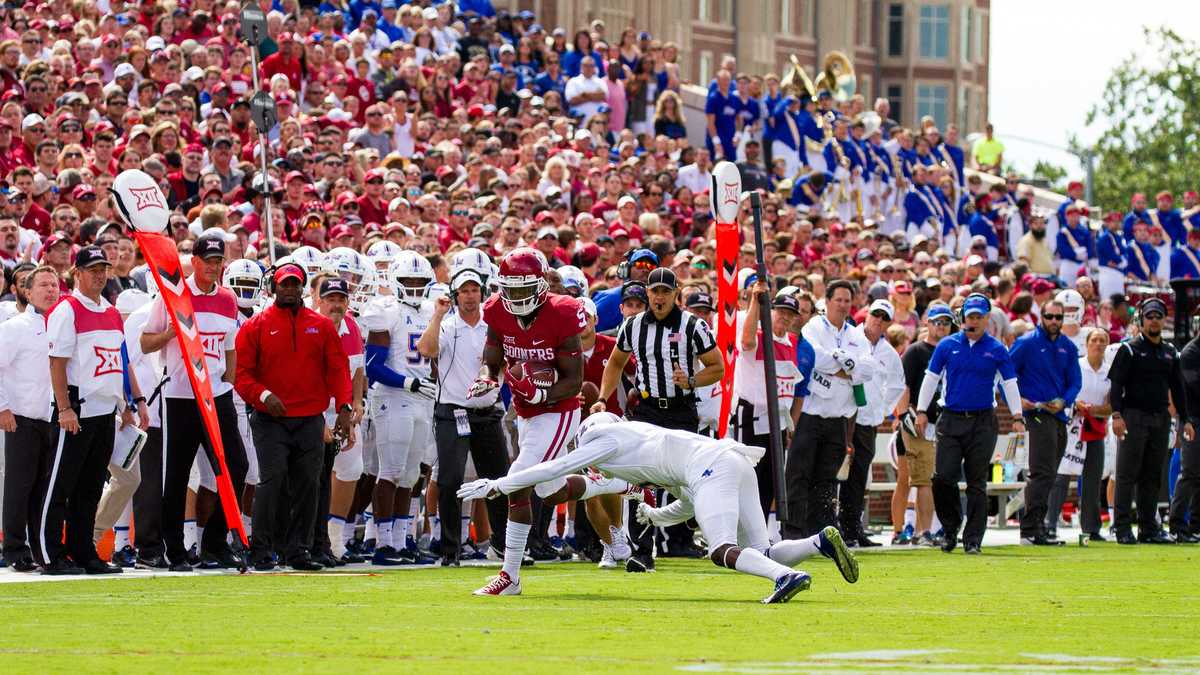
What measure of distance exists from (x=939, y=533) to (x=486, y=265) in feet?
18.3

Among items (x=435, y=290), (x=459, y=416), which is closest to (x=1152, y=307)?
(x=435, y=290)

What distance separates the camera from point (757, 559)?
1166cm

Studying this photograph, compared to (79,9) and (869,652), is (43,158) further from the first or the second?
(869,652)

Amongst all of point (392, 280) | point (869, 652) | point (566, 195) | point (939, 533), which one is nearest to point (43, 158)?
point (392, 280)

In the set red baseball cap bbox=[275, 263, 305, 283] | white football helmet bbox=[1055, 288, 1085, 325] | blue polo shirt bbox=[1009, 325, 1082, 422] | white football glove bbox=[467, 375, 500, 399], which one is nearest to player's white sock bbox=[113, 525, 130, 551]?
red baseball cap bbox=[275, 263, 305, 283]

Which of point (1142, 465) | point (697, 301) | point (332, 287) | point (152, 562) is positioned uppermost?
point (332, 287)

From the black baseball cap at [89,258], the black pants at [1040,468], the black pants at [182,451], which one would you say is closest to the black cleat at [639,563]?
the black pants at [182,451]

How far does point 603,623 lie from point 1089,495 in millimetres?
10385

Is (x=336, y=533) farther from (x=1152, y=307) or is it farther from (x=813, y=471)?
(x=1152, y=307)

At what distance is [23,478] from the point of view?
47.3 feet

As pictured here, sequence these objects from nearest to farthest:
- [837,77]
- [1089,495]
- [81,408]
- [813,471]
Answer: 1. [81,408]
2. [813,471]
3. [1089,495]
4. [837,77]

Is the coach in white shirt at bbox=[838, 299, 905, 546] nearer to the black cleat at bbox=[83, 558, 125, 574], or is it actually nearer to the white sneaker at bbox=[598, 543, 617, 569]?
the white sneaker at bbox=[598, 543, 617, 569]

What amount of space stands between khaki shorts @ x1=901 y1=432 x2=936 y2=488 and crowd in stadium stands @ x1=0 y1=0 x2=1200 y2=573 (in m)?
0.03

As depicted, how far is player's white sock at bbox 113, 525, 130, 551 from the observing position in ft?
51.1
